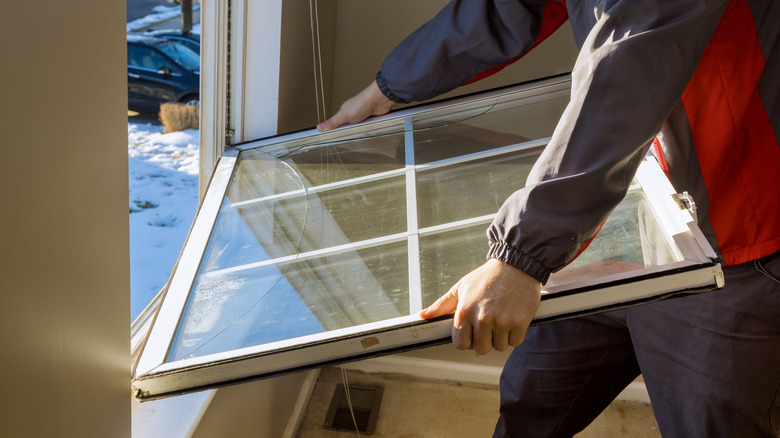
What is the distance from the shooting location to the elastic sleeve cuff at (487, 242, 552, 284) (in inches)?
36.1

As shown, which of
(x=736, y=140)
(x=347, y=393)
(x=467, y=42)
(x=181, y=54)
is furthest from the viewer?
(x=347, y=393)

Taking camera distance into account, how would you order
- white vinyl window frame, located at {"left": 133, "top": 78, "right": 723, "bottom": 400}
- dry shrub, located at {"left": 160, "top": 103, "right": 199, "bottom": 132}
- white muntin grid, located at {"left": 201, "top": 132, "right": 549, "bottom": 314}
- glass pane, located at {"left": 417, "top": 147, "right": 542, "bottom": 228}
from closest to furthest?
white vinyl window frame, located at {"left": 133, "top": 78, "right": 723, "bottom": 400} < white muntin grid, located at {"left": 201, "top": 132, "right": 549, "bottom": 314} < glass pane, located at {"left": 417, "top": 147, "right": 542, "bottom": 228} < dry shrub, located at {"left": 160, "top": 103, "right": 199, "bottom": 132}

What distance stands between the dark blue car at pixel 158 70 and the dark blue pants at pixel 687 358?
1.16 meters

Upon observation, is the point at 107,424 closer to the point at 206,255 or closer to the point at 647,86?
the point at 206,255

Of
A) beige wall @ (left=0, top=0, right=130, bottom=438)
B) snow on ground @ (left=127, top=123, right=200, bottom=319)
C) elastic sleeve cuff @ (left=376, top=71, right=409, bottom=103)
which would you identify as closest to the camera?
beige wall @ (left=0, top=0, right=130, bottom=438)

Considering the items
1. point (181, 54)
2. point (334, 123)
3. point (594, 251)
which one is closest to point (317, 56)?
point (181, 54)

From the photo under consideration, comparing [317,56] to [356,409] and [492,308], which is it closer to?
[356,409]

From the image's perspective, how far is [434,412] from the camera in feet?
7.60

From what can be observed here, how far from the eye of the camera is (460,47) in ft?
4.77

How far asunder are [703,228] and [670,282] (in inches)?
13.1

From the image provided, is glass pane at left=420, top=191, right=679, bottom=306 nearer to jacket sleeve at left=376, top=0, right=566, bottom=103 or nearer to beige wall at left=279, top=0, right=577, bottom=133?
jacket sleeve at left=376, top=0, right=566, bottom=103

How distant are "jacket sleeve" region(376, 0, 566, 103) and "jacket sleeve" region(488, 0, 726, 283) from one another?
508 millimetres

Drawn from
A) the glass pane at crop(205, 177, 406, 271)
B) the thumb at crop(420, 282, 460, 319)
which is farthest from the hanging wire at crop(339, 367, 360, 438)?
the thumb at crop(420, 282, 460, 319)

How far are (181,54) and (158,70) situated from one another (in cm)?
8
